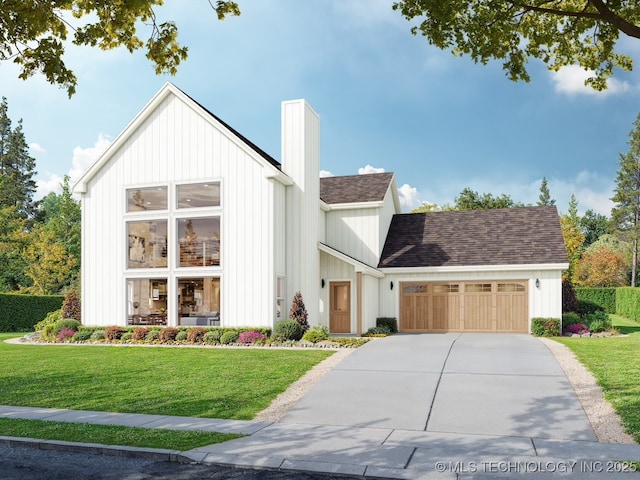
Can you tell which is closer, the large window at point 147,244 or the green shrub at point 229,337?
the green shrub at point 229,337

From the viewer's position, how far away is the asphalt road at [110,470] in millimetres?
7320

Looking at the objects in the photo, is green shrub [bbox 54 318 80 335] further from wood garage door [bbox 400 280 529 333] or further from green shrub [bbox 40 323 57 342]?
wood garage door [bbox 400 280 529 333]

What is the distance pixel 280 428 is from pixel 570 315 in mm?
18514

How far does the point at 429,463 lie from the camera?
7.61m

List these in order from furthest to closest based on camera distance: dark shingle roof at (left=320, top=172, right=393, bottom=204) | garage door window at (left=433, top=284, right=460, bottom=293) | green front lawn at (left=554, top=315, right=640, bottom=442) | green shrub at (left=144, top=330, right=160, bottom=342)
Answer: dark shingle roof at (left=320, top=172, right=393, bottom=204)
garage door window at (left=433, top=284, right=460, bottom=293)
green shrub at (left=144, top=330, right=160, bottom=342)
green front lawn at (left=554, top=315, right=640, bottom=442)

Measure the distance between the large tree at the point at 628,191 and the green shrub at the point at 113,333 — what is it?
5594 cm

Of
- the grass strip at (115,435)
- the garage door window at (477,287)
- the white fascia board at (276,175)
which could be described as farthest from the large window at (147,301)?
the grass strip at (115,435)

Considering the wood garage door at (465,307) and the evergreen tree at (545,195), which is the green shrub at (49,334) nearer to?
the wood garage door at (465,307)

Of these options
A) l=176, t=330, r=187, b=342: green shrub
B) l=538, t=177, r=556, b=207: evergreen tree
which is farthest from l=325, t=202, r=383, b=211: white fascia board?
l=538, t=177, r=556, b=207: evergreen tree

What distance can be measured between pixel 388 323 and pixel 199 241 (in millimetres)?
8655

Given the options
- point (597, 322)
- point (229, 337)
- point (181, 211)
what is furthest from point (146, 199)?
point (597, 322)

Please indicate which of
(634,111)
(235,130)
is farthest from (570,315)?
(634,111)

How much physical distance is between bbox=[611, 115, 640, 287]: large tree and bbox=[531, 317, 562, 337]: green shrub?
45001 millimetres

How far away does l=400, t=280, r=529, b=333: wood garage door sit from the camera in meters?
24.8
